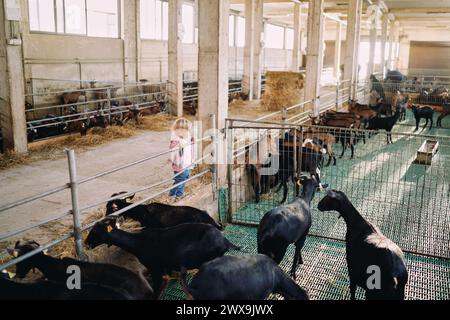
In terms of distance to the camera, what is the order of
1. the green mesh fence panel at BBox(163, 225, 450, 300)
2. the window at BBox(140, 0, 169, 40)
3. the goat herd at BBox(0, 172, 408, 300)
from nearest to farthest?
1. the goat herd at BBox(0, 172, 408, 300)
2. the green mesh fence panel at BBox(163, 225, 450, 300)
3. the window at BBox(140, 0, 169, 40)

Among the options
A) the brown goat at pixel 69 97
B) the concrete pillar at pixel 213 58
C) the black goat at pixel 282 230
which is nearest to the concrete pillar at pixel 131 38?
the brown goat at pixel 69 97

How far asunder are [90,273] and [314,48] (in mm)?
12878

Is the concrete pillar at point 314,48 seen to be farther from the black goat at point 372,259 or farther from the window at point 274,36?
the window at point 274,36

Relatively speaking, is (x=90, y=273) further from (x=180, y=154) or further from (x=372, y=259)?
(x=180, y=154)

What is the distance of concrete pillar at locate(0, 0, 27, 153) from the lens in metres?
9.34

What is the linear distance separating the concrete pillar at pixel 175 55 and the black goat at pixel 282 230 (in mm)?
10671

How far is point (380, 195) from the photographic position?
7762 mm

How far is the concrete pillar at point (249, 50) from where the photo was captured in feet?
71.8

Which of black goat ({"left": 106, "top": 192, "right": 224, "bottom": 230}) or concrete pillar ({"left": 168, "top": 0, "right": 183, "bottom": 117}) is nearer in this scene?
black goat ({"left": 106, "top": 192, "right": 224, "bottom": 230})

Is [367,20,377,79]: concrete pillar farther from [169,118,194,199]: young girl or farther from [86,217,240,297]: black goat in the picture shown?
[86,217,240,297]: black goat

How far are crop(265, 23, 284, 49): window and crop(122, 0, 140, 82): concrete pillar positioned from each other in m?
20.9

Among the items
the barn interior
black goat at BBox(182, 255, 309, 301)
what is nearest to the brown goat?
the barn interior
